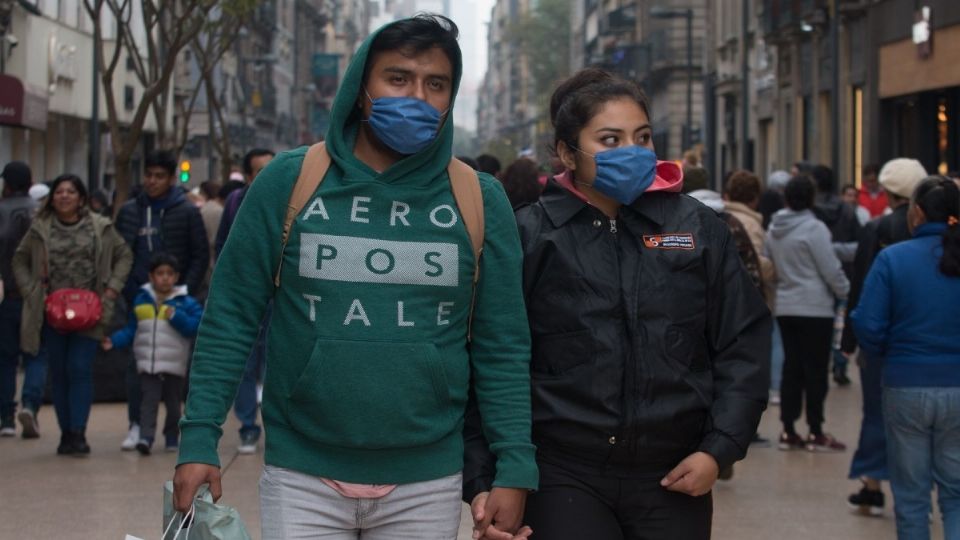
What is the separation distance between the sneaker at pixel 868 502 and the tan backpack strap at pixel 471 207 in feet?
18.9

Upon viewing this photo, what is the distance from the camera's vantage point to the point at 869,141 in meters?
32.2

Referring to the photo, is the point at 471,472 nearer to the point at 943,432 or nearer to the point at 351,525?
the point at 351,525

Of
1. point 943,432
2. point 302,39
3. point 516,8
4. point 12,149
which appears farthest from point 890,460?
point 516,8

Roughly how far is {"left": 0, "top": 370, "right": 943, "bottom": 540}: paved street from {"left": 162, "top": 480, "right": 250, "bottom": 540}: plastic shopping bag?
479cm

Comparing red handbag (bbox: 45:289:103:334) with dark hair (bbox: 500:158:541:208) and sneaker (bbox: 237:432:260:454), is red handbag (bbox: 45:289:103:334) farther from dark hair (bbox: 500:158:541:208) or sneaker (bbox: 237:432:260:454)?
dark hair (bbox: 500:158:541:208)

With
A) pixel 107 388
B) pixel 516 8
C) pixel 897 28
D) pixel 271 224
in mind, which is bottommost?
pixel 107 388

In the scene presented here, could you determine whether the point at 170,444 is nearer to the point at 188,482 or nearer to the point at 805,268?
the point at 805,268

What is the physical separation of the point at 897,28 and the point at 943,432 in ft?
77.9

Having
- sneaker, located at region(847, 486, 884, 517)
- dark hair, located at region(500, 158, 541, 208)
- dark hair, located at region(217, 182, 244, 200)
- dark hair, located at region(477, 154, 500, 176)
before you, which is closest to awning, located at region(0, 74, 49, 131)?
dark hair, located at region(217, 182, 244, 200)

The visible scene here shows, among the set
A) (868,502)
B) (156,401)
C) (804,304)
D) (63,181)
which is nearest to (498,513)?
(868,502)

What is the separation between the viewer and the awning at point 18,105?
28.7 metres

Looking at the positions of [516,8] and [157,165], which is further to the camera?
[516,8]

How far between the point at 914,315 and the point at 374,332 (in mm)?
3832

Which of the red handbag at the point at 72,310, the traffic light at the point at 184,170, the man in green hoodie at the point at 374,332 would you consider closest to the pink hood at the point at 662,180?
the man in green hoodie at the point at 374,332
